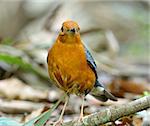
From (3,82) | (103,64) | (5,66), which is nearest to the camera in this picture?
(3,82)

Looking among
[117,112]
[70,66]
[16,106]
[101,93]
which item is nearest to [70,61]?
[70,66]

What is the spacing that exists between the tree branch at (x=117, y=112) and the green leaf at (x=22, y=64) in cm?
184

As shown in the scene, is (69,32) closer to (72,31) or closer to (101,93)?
(72,31)

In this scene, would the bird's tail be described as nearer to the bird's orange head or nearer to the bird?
the bird

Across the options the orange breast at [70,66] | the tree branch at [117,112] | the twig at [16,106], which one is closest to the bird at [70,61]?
the orange breast at [70,66]

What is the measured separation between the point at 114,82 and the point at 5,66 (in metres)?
1.44

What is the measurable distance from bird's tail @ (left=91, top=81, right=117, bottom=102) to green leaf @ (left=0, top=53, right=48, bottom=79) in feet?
3.84

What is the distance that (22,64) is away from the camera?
5.62 m

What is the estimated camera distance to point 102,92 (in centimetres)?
446

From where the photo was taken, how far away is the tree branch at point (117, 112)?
3537mm

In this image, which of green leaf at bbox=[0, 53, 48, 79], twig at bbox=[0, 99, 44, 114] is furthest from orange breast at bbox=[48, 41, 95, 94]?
green leaf at bbox=[0, 53, 48, 79]

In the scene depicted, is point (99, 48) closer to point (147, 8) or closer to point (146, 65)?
point (146, 65)

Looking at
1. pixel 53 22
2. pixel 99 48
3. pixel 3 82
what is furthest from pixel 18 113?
pixel 99 48

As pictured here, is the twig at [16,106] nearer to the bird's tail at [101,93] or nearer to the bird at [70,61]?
the bird's tail at [101,93]
